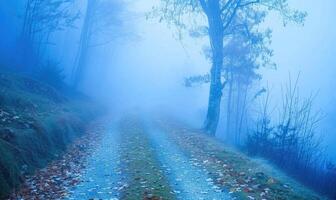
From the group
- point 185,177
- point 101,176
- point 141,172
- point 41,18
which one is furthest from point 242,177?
point 41,18

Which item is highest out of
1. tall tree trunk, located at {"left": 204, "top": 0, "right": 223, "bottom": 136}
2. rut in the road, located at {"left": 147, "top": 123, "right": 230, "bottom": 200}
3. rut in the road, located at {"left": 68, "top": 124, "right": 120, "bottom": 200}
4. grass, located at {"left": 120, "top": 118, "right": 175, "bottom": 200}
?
tall tree trunk, located at {"left": 204, "top": 0, "right": 223, "bottom": 136}

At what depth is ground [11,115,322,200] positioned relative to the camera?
32.4ft

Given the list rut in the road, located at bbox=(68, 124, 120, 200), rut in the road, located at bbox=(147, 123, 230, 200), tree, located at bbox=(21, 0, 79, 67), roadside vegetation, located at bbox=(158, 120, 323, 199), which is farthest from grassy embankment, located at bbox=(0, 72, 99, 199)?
tree, located at bbox=(21, 0, 79, 67)

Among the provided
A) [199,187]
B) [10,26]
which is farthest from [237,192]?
[10,26]

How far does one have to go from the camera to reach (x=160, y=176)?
37.8ft

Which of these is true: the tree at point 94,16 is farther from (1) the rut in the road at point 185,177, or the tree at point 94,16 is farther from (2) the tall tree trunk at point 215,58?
(1) the rut in the road at point 185,177

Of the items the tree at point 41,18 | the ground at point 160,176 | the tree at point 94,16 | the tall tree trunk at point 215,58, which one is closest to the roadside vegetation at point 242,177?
the ground at point 160,176

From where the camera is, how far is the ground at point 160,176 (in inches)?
389

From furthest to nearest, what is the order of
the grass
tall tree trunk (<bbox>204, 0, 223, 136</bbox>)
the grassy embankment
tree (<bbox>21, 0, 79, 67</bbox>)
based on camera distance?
1. tree (<bbox>21, 0, 79, 67</bbox>)
2. tall tree trunk (<bbox>204, 0, 223, 136</bbox>)
3. the grassy embankment
4. the grass

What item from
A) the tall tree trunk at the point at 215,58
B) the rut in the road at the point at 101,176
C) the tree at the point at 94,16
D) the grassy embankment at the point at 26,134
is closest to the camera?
the rut in the road at the point at 101,176

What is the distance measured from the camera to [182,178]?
37.8 ft

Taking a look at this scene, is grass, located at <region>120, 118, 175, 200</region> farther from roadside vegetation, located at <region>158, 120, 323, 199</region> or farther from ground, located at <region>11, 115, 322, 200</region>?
roadside vegetation, located at <region>158, 120, 323, 199</region>

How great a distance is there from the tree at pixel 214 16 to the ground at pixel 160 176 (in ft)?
19.1

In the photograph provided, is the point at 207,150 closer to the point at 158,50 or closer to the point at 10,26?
the point at 10,26
